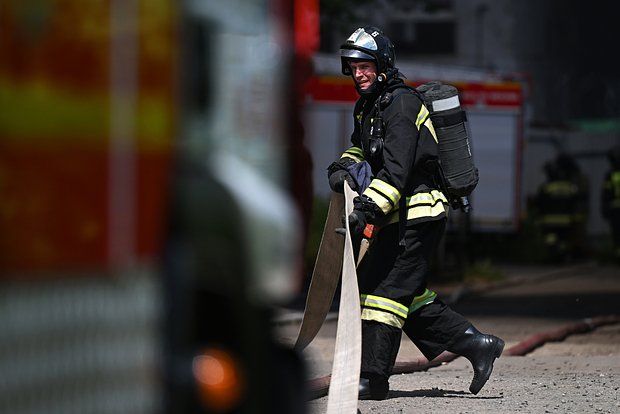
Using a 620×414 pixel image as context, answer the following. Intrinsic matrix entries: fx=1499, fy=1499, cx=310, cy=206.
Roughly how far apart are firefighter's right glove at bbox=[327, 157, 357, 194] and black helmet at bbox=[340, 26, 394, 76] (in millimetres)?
435

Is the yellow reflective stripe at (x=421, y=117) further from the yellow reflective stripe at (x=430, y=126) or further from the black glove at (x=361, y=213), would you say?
the black glove at (x=361, y=213)

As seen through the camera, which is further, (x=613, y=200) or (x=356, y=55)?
Answer: (x=613, y=200)

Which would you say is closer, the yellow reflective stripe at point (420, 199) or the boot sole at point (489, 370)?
the yellow reflective stripe at point (420, 199)

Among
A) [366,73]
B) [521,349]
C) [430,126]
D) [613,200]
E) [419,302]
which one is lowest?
[613,200]

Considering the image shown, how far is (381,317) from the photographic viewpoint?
6.29 meters

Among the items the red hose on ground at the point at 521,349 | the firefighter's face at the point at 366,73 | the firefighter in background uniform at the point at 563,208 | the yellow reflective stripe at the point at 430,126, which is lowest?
the firefighter in background uniform at the point at 563,208

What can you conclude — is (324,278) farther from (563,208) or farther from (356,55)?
(563,208)

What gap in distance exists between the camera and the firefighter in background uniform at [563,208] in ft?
70.9

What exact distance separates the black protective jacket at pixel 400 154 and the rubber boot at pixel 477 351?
24.5 inches

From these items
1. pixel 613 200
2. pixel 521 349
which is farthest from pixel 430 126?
pixel 613 200

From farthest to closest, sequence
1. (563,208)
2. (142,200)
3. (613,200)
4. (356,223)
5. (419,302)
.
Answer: (563,208), (613,200), (419,302), (356,223), (142,200)

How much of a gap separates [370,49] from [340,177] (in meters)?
0.56

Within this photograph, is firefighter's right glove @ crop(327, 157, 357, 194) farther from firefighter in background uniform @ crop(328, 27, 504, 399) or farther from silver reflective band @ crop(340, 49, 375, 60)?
silver reflective band @ crop(340, 49, 375, 60)

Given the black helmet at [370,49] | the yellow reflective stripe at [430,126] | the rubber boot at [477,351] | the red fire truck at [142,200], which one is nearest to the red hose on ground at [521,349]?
the rubber boot at [477,351]
